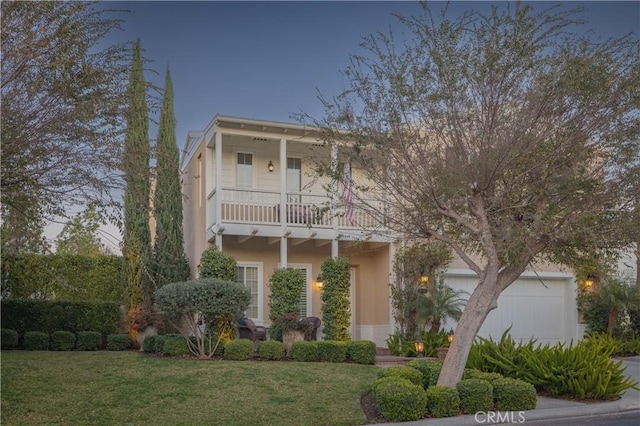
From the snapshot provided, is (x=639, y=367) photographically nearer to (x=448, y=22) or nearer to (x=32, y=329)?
(x=448, y=22)

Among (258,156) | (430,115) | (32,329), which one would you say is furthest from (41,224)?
(258,156)

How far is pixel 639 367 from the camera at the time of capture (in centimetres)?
1529

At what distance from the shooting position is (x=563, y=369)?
11.5 m

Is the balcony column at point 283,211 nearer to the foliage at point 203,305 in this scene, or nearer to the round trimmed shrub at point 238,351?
the foliage at point 203,305

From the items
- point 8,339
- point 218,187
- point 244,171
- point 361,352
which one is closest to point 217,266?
point 218,187

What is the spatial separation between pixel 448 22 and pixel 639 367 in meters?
9.55

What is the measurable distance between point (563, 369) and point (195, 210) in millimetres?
13054

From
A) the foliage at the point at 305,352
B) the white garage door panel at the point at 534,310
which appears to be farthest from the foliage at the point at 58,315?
the white garage door panel at the point at 534,310

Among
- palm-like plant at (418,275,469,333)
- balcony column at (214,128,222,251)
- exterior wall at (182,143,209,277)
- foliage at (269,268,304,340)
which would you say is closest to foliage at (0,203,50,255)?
foliage at (269,268,304,340)

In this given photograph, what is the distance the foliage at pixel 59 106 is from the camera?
756 cm

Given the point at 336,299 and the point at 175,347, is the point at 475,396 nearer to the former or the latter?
the point at 175,347

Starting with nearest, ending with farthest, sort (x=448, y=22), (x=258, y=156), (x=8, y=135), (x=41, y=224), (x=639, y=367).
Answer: (x=8, y=135), (x=41, y=224), (x=448, y=22), (x=639, y=367), (x=258, y=156)

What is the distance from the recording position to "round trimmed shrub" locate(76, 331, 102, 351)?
1570 cm

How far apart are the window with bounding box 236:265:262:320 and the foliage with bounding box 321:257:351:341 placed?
104 inches
